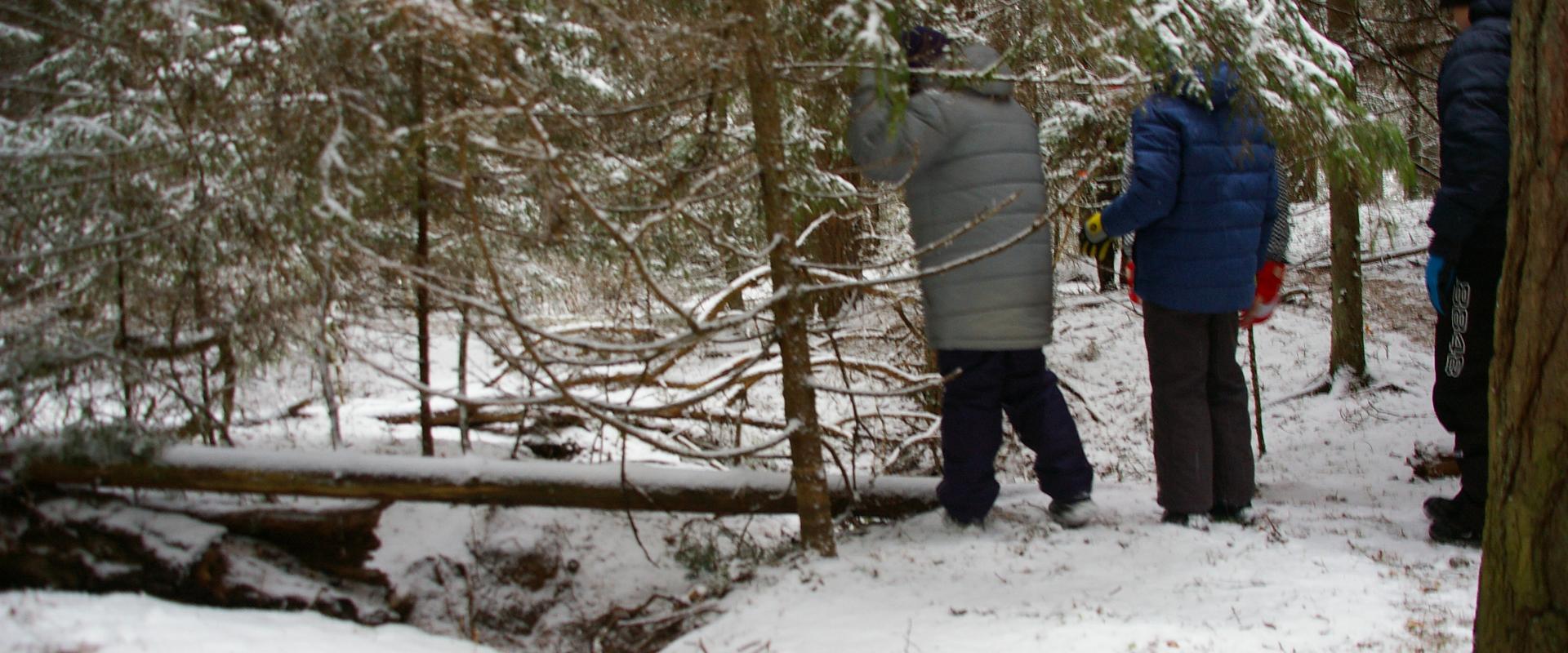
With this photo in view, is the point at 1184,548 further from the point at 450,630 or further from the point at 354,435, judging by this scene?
the point at 354,435

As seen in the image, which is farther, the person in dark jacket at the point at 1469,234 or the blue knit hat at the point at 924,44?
the blue knit hat at the point at 924,44

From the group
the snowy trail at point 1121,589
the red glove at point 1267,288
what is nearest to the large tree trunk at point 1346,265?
the snowy trail at point 1121,589

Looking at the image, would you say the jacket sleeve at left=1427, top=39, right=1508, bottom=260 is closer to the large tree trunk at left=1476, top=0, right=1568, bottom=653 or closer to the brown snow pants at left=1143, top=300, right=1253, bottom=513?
the brown snow pants at left=1143, top=300, right=1253, bottom=513

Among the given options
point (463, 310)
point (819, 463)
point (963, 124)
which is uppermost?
point (963, 124)

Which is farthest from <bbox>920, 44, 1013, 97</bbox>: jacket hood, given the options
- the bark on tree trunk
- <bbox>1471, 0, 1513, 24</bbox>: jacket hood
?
the bark on tree trunk

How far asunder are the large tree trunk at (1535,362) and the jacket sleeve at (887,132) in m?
1.85

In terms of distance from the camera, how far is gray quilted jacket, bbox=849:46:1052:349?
3764 millimetres

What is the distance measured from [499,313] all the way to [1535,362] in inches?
102

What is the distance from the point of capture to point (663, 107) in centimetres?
400

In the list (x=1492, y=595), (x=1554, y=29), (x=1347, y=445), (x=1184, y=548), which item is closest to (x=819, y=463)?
(x=1184, y=548)

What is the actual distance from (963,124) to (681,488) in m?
1.96

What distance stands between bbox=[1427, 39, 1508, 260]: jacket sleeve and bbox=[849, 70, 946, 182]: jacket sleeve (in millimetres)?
1806

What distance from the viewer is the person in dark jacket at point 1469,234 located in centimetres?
346

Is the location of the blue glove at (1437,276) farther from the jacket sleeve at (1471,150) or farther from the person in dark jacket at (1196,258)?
the person in dark jacket at (1196,258)
